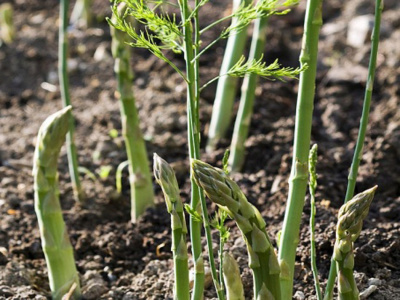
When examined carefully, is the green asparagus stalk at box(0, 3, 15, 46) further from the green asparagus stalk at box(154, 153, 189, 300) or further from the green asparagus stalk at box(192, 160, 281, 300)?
the green asparagus stalk at box(192, 160, 281, 300)

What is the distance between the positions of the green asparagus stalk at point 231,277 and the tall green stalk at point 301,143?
0.51 feet

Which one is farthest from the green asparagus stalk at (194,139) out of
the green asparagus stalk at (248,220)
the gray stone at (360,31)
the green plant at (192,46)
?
the gray stone at (360,31)

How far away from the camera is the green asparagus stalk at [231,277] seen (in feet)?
6.46

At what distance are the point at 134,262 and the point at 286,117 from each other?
4.63 feet

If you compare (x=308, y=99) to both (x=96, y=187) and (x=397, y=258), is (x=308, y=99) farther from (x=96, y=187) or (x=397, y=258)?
(x=96, y=187)

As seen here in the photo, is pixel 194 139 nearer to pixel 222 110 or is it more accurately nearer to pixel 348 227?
pixel 348 227

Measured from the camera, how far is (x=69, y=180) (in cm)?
340

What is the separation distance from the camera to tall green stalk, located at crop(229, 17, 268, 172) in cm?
308

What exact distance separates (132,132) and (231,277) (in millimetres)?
1109

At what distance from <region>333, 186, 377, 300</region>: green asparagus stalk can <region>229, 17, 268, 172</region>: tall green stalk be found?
4.02ft

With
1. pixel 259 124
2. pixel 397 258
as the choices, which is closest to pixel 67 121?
pixel 397 258

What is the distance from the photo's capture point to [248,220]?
181cm

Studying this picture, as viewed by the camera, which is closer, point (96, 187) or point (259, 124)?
point (96, 187)

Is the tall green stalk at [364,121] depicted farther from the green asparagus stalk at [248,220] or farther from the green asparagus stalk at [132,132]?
the green asparagus stalk at [132,132]
